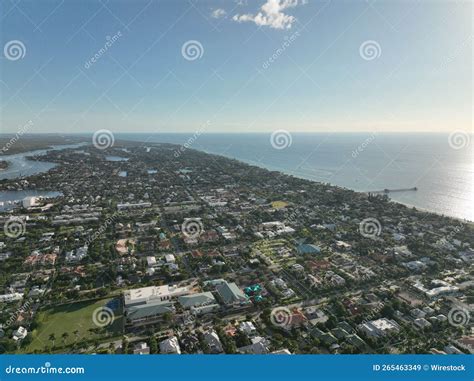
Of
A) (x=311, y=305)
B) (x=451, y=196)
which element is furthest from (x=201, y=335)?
(x=451, y=196)

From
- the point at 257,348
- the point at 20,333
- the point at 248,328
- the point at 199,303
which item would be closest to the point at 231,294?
the point at 199,303

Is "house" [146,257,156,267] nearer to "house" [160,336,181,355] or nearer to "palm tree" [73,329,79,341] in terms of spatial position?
"palm tree" [73,329,79,341]

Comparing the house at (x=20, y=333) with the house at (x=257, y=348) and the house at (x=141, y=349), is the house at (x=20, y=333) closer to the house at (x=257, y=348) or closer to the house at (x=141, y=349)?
the house at (x=141, y=349)

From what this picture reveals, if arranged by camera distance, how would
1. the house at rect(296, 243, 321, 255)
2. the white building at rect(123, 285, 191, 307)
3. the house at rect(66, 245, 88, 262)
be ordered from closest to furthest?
the white building at rect(123, 285, 191, 307)
the house at rect(66, 245, 88, 262)
the house at rect(296, 243, 321, 255)

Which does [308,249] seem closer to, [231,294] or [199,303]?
[231,294]

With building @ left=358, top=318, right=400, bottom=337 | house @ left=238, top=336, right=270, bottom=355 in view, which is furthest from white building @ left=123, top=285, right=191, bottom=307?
building @ left=358, top=318, right=400, bottom=337

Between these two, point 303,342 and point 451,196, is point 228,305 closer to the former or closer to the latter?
point 303,342
